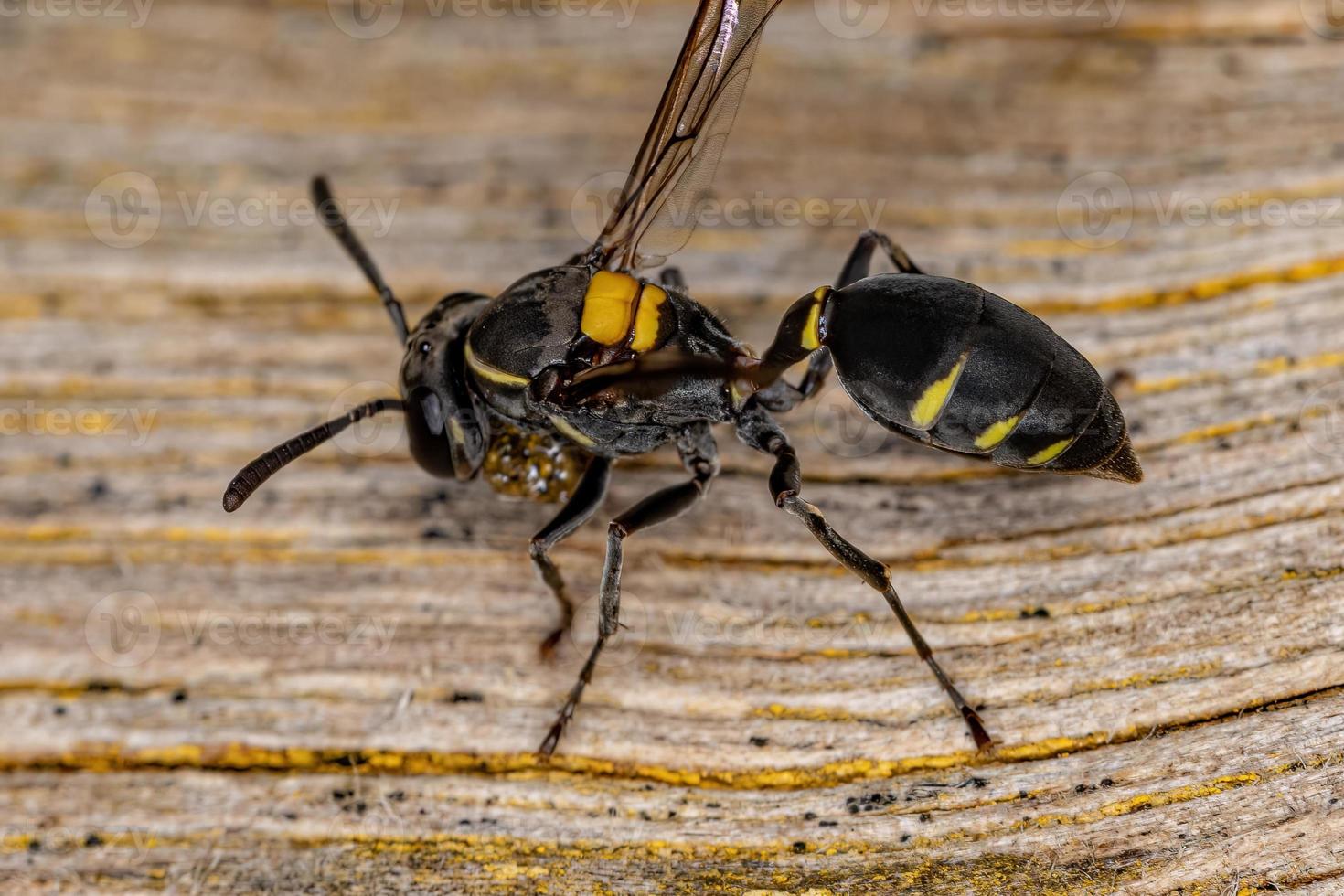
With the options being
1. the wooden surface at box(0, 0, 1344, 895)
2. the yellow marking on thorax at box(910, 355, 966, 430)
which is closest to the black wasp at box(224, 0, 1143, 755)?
the yellow marking on thorax at box(910, 355, 966, 430)

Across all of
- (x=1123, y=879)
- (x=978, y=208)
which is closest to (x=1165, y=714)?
(x=1123, y=879)

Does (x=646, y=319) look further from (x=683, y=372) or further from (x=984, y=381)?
(x=984, y=381)

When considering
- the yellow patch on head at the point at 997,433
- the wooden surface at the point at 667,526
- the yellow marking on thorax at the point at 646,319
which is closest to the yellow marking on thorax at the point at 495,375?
the yellow marking on thorax at the point at 646,319

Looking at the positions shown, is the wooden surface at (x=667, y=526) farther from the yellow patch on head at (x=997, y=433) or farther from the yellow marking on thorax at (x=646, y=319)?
the yellow marking on thorax at (x=646, y=319)

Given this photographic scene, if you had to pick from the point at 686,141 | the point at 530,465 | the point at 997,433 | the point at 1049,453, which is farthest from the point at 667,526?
the point at 686,141

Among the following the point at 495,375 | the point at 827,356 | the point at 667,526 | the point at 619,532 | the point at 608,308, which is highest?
the point at 608,308

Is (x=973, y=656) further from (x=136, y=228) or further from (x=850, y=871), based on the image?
(x=136, y=228)
